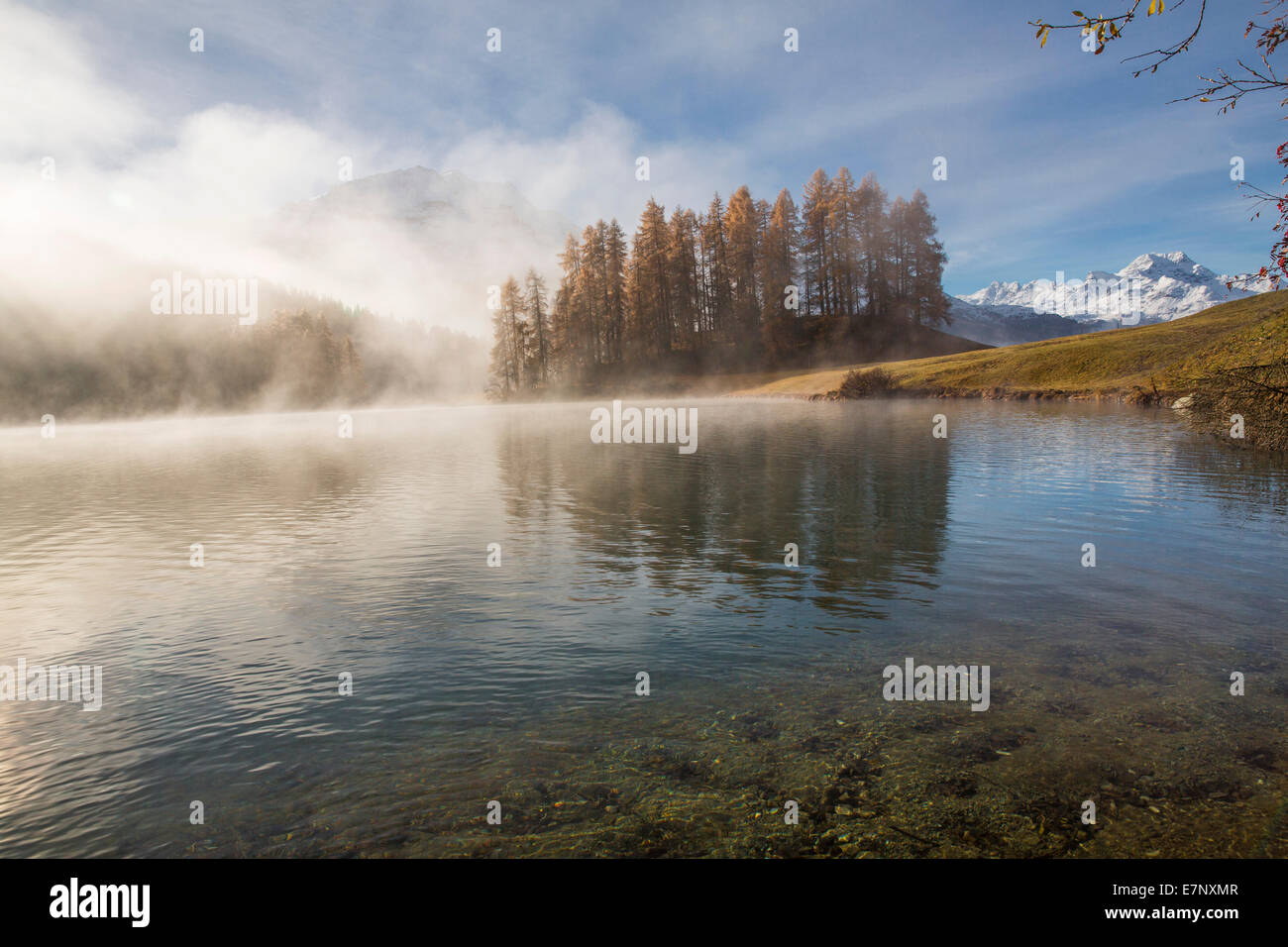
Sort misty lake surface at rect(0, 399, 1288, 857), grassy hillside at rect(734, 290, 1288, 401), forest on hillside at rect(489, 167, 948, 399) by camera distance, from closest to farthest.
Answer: misty lake surface at rect(0, 399, 1288, 857)
grassy hillside at rect(734, 290, 1288, 401)
forest on hillside at rect(489, 167, 948, 399)

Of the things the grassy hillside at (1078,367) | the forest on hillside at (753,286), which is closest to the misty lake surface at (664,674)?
the grassy hillside at (1078,367)

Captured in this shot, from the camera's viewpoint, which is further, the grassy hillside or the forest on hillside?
the forest on hillside

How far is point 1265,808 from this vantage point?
618 cm

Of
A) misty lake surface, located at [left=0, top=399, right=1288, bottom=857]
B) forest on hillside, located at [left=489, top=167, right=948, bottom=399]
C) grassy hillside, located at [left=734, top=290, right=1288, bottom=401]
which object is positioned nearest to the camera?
misty lake surface, located at [left=0, top=399, right=1288, bottom=857]

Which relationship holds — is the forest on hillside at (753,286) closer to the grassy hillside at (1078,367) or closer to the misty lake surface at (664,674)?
the grassy hillside at (1078,367)

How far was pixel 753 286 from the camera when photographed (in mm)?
103375

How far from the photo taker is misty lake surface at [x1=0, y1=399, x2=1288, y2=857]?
20.9ft

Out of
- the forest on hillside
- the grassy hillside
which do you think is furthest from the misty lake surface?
the forest on hillside

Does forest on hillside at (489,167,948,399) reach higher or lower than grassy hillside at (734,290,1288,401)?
higher

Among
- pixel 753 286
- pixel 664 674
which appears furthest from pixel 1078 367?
pixel 664 674

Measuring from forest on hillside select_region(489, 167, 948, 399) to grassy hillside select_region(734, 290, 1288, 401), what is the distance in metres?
20.7

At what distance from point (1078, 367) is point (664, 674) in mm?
70722

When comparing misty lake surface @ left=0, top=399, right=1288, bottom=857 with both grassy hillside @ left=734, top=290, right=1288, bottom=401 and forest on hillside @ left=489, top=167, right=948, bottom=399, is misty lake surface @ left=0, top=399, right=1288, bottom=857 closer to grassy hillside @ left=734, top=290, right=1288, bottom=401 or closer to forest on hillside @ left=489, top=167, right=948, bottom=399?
grassy hillside @ left=734, top=290, right=1288, bottom=401
